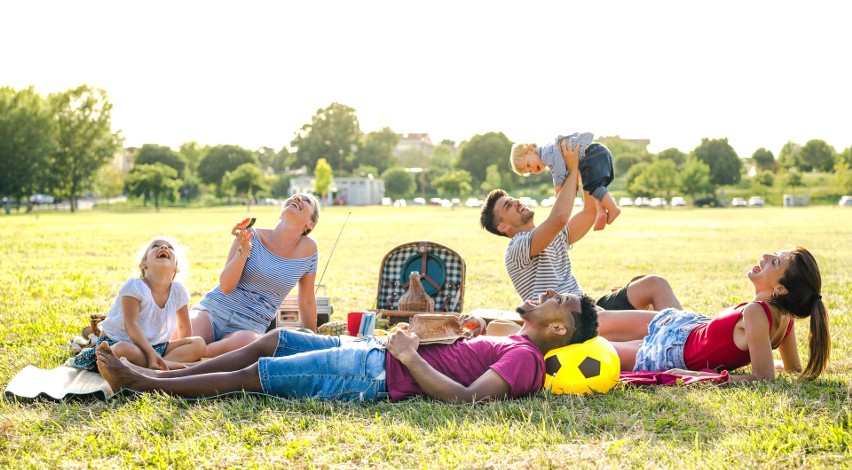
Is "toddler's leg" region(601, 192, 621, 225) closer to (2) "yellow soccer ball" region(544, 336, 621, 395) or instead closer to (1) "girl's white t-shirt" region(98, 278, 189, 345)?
(2) "yellow soccer ball" region(544, 336, 621, 395)

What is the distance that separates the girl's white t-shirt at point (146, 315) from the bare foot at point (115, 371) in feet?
2.39

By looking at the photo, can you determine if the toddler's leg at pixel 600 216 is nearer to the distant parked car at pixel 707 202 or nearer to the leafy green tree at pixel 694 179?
the distant parked car at pixel 707 202

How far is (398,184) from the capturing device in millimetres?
116438

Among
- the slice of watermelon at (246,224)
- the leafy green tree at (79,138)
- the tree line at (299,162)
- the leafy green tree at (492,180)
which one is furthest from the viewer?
the leafy green tree at (492,180)

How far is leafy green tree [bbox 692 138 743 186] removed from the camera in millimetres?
109875

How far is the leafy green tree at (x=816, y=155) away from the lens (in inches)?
4811

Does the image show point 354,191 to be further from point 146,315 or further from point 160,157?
point 146,315

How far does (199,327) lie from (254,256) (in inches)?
27.2

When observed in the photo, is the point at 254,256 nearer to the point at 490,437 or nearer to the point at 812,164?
the point at 490,437

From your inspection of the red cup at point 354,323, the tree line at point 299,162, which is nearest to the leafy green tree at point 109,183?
the tree line at point 299,162

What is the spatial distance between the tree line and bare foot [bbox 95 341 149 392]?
66319 millimetres

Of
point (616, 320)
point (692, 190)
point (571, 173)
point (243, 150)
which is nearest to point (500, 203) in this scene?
point (571, 173)

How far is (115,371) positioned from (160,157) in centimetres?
11554

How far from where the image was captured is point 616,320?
608cm
